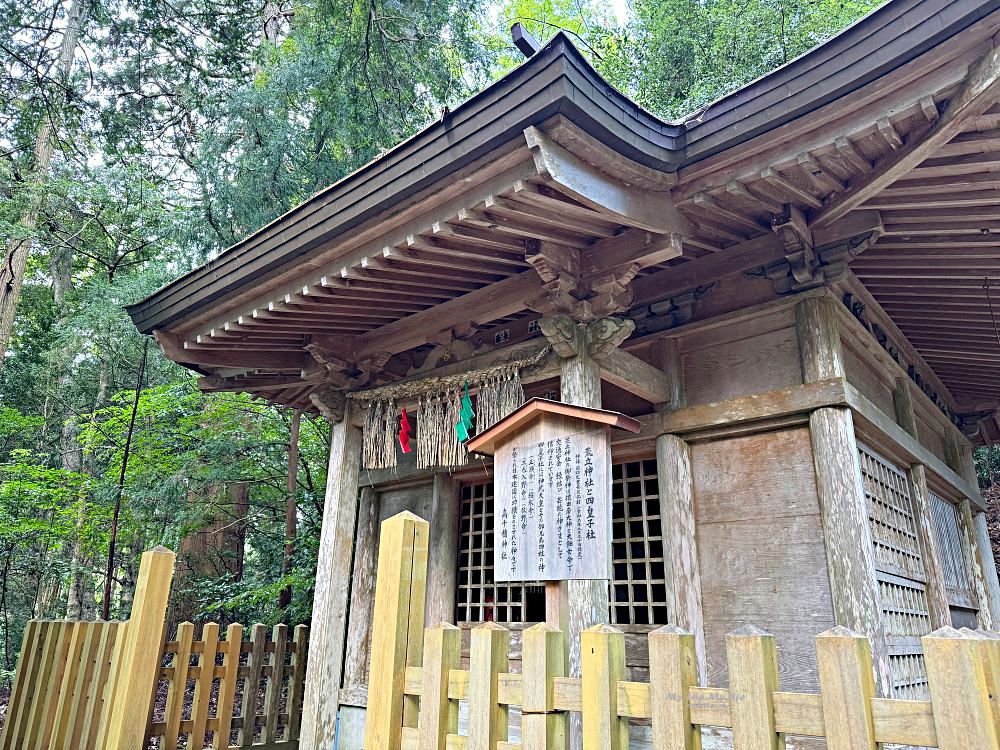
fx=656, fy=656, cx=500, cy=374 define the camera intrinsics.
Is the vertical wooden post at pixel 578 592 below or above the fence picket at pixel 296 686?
above

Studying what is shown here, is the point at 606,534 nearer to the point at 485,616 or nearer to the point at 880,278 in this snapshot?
the point at 485,616

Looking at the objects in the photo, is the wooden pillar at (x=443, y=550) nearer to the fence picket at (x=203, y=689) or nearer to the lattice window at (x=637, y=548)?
the lattice window at (x=637, y=548)

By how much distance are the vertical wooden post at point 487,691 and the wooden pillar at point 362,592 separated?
3628mm

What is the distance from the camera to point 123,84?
12.2 m

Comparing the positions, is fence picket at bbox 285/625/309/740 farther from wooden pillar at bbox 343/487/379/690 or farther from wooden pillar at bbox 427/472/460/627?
wooden pillar at bbox 427/472/460/627

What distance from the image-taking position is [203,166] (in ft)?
33.4

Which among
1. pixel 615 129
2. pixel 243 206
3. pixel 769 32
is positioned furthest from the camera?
pixel 769 32

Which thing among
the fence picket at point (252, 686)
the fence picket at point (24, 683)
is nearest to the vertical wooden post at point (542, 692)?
the fence picket at point (252, 686)

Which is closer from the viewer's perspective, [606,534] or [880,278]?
[606,534]

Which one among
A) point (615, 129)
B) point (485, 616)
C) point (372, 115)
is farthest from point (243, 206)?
point (615, 129)

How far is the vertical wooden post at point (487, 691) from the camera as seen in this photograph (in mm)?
2393

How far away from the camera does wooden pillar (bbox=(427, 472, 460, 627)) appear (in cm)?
544

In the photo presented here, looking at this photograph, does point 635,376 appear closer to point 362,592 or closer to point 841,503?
point 841,503

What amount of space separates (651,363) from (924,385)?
355cm
